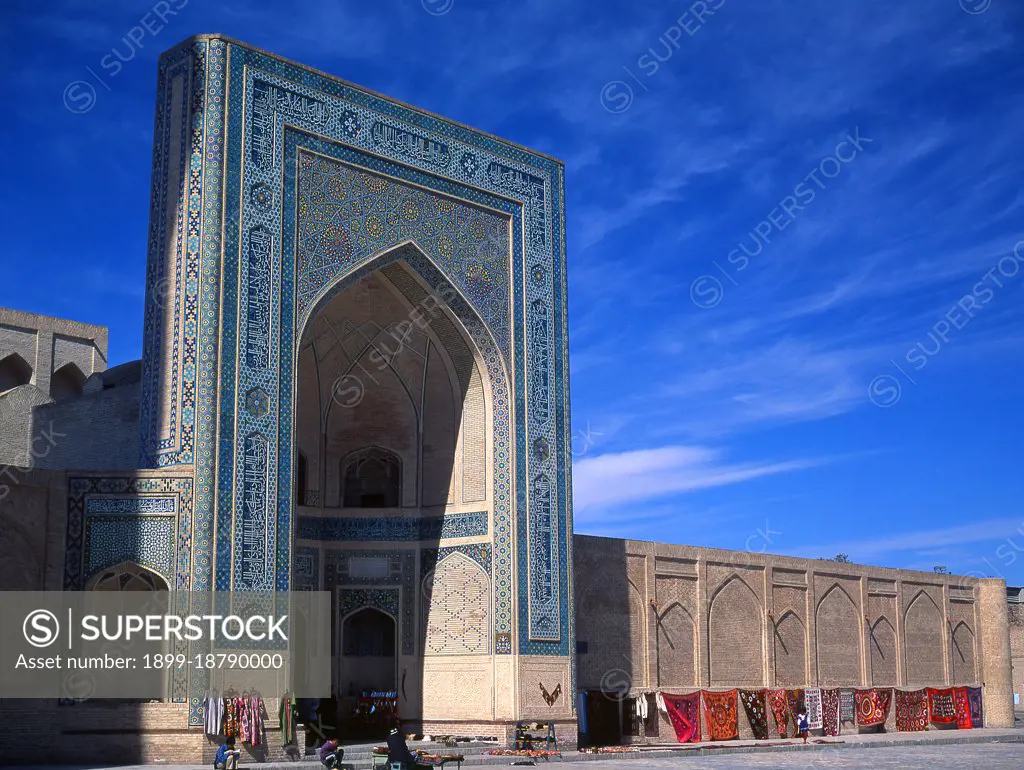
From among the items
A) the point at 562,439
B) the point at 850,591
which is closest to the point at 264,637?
the point at 562,439

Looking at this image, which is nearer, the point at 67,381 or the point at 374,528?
the point at 374,528

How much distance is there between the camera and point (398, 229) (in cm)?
1433

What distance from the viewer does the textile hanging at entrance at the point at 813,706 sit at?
19.1 m

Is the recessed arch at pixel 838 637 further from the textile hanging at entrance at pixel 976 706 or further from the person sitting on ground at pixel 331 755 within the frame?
the person sitting on ground at pixel 331 755

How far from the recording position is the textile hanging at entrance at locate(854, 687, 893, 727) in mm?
20000

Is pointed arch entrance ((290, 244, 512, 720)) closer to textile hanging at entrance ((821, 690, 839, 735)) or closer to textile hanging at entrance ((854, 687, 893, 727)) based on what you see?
textile hanging at entrance ((821, 690, 839, 735))

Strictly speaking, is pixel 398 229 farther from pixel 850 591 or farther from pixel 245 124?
pixel 850 591

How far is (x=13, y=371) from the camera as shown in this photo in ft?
66.0

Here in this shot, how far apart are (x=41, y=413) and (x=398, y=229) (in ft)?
16.7

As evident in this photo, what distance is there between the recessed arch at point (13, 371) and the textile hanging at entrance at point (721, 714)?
11327mm

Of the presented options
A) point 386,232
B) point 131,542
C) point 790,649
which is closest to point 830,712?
point 790,649

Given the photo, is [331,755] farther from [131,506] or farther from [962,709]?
[962,709]

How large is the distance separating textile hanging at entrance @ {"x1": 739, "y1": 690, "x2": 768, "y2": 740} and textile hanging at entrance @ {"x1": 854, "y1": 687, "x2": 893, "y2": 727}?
7.85ft

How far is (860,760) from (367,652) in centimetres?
586
